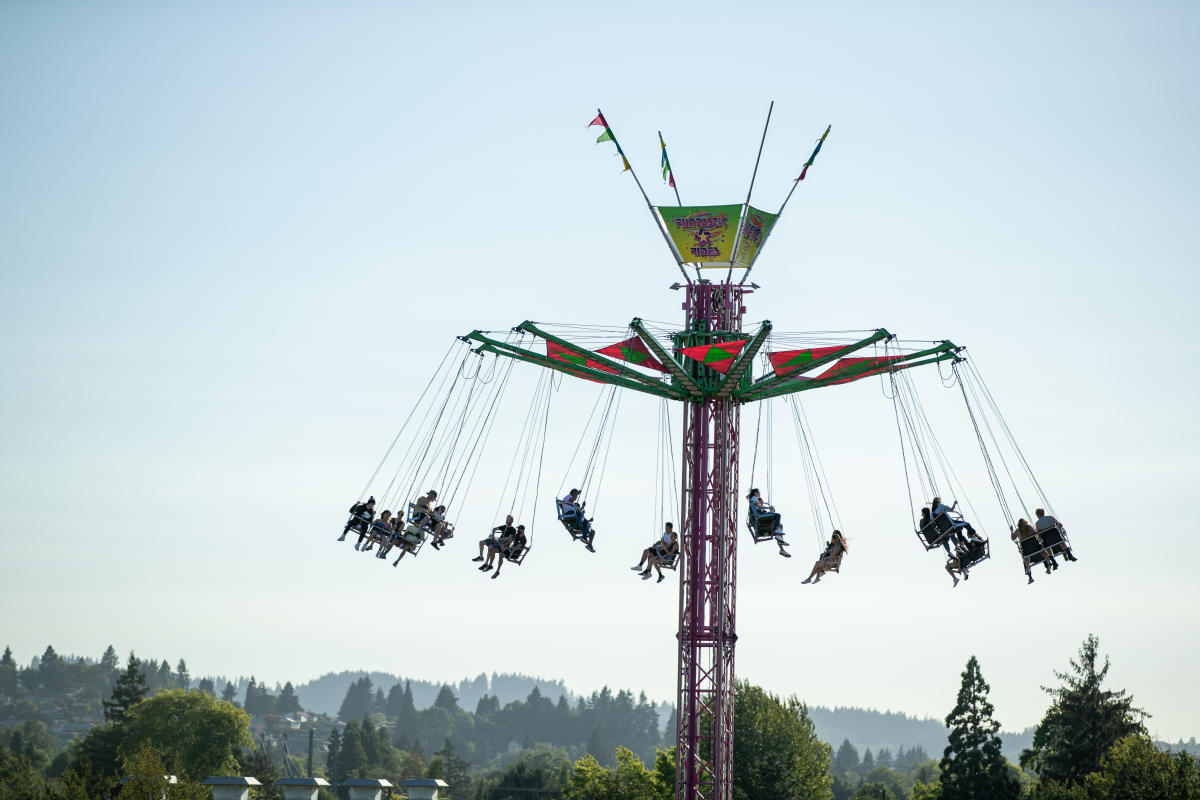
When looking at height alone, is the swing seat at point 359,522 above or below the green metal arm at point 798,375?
below

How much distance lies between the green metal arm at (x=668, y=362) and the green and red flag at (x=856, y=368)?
108 inches

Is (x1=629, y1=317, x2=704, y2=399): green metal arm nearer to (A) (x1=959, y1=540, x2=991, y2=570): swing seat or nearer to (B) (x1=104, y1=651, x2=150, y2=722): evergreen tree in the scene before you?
(A) (x1=959, y1=540, x2=991, y2=570): swing seat

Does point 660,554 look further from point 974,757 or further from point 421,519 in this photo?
point 974,757

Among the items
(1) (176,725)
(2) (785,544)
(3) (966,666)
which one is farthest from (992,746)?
(1) (176,725)

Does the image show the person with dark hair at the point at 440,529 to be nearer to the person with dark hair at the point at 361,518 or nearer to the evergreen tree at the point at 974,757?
the person with dark hair at the point at 361,518

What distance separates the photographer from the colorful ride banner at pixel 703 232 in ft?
99.5

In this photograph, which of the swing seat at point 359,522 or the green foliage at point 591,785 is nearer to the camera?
the swing seat at point 359,522

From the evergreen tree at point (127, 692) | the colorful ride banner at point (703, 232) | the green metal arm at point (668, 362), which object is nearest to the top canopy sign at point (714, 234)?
the colorful ride banner at point (703, 232)

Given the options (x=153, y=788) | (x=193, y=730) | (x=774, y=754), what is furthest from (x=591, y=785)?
(x=193, y=730)

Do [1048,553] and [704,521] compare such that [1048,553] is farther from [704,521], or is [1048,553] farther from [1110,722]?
[1110,722]

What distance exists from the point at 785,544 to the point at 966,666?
1598 inches

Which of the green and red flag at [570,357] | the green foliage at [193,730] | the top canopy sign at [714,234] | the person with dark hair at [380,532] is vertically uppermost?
the top canopy sign at [714,234]

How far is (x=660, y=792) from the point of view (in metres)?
62.8

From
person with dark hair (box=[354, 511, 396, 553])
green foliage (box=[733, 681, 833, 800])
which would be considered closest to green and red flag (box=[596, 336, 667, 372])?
person with dark hair (box=[354, 511, 396, 553])
